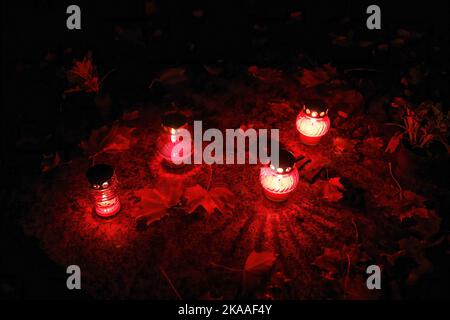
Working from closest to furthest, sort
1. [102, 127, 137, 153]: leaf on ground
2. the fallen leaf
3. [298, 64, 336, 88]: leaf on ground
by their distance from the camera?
[102, 127, 137, 153]: leaf on ground < the fallen leaf < [298, 64, 336, 88]: leaf on ground

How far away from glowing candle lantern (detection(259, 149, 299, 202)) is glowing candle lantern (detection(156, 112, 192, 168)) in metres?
0.76

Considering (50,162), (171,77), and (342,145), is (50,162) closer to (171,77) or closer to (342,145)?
(171,77)

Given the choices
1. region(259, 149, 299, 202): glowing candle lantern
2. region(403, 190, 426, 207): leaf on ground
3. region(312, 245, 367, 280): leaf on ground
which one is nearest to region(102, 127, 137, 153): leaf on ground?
region(259, 149, 299, 202): glowing candle lantern

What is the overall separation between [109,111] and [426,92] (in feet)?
10.7

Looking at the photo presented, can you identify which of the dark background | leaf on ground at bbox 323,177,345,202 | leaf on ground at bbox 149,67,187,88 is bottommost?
leaf on ground at bbox 323,177,345,202

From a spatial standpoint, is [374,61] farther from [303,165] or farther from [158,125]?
[158,125]

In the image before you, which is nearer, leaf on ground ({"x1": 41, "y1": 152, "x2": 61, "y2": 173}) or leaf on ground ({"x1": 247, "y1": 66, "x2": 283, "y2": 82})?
leaf on ground ({"x1": 41, "y1": 152, "x2": 61, "y2": 173})

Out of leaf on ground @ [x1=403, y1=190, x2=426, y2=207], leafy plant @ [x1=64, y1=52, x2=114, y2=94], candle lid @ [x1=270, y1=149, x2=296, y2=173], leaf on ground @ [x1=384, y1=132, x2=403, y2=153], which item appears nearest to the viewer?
candle lid @ [x1=270, y1=149, x2=296, y2=173]

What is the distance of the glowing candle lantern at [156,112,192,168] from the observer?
3.12 meters

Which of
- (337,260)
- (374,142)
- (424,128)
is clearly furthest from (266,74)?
(337,260)

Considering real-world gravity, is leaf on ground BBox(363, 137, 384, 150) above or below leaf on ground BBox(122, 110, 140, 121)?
below

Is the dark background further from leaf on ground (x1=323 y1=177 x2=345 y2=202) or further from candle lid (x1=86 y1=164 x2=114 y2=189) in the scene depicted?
leaf on ground (x1=323 y1=177 x2=345 y2=202)

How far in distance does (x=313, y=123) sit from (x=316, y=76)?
94 cm

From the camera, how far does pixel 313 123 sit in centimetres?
337
